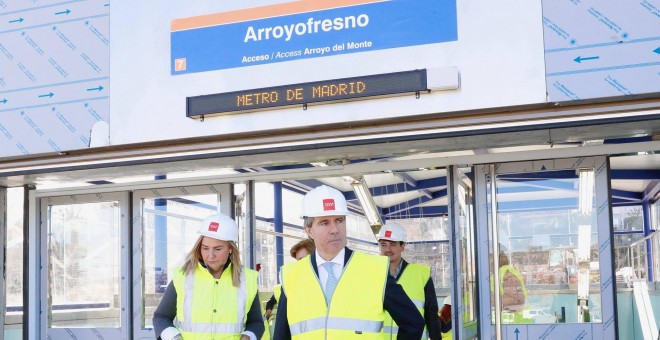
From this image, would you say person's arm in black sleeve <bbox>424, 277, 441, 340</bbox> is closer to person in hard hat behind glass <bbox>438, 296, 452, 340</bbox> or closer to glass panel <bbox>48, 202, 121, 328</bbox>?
person in hard hat behind glass <bbox>438, 296, 452, 340</bbox>

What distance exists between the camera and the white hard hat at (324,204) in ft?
10.9

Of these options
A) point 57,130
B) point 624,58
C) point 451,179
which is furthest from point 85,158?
point 624,58

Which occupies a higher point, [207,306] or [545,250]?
[545,250]

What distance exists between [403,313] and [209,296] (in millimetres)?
1390

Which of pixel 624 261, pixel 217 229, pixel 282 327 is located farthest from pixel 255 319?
pixel 624 261

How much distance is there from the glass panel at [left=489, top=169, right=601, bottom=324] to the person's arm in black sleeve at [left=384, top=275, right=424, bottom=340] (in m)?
3.98

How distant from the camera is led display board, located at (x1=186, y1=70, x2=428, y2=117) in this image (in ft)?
18.5

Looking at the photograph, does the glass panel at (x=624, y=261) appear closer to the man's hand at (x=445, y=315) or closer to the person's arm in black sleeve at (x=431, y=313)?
the man's hand at (x=445, y=315)

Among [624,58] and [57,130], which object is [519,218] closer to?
[624,58]

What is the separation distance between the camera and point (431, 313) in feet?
19.9

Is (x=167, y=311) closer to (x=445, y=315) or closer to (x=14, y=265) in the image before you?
(x=445, y=315)

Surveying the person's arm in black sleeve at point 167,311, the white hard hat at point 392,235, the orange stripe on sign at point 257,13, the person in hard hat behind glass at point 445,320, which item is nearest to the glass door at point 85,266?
the orange stripe on sign at point 257,13

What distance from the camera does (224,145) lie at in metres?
6.30

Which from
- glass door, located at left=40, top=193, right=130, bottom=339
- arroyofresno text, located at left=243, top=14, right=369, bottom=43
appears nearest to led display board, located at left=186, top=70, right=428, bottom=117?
arroyofresno text, located at left=243, top=14, right=369, bottom=43
